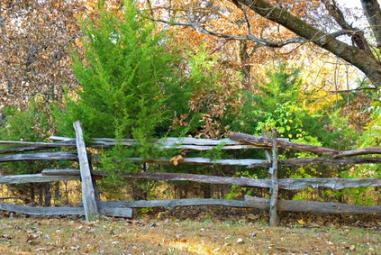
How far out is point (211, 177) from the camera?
817cm

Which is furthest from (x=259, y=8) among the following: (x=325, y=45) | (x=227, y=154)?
(x=227, y=154)

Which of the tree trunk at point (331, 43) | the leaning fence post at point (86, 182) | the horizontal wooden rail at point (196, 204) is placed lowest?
the horizontal wooden rail at point (196, 204)

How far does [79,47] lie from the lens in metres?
12.3

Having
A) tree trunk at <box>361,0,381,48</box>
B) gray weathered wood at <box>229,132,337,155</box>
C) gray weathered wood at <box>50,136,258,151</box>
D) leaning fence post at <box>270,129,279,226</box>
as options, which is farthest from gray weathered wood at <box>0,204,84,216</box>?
tree trunk at <box>361,0,381,48</box>

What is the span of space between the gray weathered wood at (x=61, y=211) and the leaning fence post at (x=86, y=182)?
0.80ft

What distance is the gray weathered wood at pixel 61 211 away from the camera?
27.0 feet

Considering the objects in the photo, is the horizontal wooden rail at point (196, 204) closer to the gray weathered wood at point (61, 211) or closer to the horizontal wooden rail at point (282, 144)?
the gray weathered wood at point (61, 211)

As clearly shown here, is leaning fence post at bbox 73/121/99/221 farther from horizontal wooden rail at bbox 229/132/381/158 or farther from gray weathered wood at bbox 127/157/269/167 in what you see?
horizontal wooden rail at bbox 229/132/381/158

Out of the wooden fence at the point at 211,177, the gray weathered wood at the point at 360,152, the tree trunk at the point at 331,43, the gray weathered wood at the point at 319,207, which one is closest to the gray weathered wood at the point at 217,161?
the wooden fence at the point at 211,177

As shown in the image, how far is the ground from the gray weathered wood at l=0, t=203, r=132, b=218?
0.40 meters

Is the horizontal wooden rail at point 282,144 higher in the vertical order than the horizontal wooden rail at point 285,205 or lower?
higher

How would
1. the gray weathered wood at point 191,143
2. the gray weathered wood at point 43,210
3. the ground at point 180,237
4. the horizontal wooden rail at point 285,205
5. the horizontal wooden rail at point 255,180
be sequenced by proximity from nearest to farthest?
the ground at point 180,237 → the horizontal wooden rail at point 255,180 → the horizontal wooden rail at point 285,205 → the gray weathered wood at point 191,143 → the gray weathered wood at point 43,210

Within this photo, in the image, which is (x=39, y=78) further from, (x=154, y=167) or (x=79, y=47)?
(x=154, y=167)

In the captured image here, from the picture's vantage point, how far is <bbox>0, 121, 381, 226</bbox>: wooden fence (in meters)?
7.77
